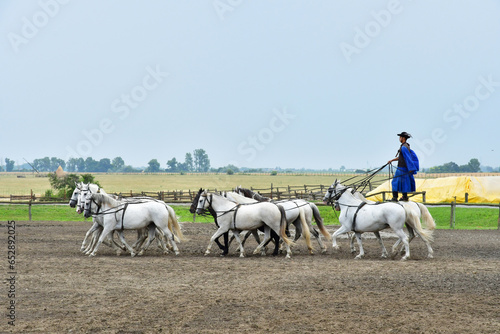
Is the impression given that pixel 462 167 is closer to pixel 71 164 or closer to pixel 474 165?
pixel 474 165

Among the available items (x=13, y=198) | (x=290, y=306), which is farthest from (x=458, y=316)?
(x=13, y=198)

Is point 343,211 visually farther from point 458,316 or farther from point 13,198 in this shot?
point 13,198

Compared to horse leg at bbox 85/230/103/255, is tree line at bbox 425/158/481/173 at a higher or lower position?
higher

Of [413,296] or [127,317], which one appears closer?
[127,317]

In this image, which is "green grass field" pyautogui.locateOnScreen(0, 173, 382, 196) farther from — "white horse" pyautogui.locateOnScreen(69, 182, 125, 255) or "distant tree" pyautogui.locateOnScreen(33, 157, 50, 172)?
"distant tree" pyautogui.locateOnScreen(33, 157, 50, 172)

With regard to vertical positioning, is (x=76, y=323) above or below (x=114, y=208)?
below

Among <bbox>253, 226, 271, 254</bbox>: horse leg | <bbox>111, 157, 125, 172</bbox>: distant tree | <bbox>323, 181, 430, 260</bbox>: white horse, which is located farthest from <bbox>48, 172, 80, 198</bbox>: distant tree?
<bbox>111, 157, 125, 172</bbox>: distant tree

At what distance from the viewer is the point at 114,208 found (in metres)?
14.0

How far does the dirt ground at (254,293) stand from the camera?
7133mm

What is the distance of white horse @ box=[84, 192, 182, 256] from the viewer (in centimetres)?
1381

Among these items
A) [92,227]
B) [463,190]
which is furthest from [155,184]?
[92,227]

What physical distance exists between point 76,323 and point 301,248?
9.08 metres

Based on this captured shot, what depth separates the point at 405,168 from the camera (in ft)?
46.3

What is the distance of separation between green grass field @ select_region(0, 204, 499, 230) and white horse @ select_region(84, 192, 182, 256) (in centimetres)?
1068
